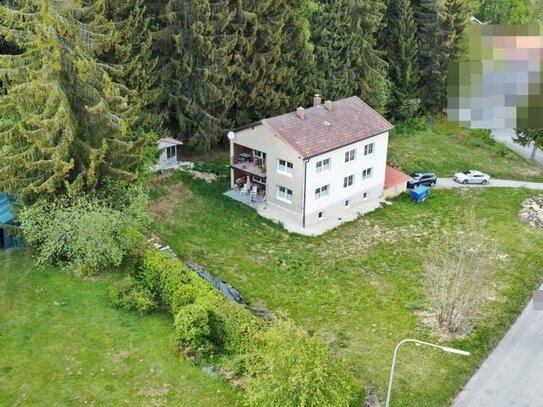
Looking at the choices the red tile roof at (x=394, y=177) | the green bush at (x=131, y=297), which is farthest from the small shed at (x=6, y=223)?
the red tile roof at (x=394, y=177)

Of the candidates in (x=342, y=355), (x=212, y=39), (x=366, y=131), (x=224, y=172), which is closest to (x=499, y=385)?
(x=342, y=355)

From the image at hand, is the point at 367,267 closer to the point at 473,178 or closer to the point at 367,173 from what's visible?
the point at 367,173

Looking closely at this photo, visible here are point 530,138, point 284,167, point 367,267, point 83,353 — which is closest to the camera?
point 83,353

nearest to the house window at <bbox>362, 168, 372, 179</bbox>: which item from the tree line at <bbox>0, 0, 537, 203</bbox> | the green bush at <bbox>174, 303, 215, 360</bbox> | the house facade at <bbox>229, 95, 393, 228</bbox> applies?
the house facade at <bbox>229, 95, 393, 228</bbox>

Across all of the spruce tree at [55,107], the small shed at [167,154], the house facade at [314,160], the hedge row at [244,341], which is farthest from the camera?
the small shed at [167,154]

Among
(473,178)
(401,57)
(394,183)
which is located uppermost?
(401,57)

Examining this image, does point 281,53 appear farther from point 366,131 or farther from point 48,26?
point 48,26

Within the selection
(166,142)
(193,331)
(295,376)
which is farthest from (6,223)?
(295,376)

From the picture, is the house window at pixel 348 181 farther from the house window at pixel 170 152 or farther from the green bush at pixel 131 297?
the green bush at pixel 131 297
